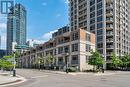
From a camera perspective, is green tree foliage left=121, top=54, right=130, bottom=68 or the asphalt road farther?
green tree foliage left=121, top=54, right=130, bottom=68

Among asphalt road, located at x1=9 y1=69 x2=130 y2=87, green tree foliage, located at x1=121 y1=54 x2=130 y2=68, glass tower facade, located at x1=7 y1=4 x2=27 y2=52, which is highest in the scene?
glass tower facade, located at x1=7 y1=4 x2=27 y2=52

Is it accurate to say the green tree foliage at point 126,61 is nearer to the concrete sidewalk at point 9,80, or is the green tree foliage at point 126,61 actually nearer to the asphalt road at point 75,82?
the asphalt road at point 75,82

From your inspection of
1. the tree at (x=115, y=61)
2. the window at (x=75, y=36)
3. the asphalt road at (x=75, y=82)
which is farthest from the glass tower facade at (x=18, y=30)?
the asphalt road at (x=75, y=82)

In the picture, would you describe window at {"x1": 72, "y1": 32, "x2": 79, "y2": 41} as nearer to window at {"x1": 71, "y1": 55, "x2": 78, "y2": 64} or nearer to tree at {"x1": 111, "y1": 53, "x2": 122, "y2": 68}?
window at {"x1": 71, "y1": 55, "x2": 78, "y2": 64}

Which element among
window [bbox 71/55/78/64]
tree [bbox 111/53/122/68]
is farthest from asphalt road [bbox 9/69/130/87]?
tree [bbox 111/53/122/68]

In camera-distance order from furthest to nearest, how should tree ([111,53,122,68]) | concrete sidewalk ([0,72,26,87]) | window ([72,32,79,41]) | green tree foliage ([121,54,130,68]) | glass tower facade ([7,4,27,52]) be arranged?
1. glass tower facade ([7,4,27,52])
2. green tree foliage ([121,54,130,68])
3. tree ([111,53,122,68])
4. window ([72,32,79,41])
5. concrete sidewalk ([0,72,26,87])

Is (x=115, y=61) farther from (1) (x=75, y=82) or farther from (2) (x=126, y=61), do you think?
(1) (x=75, y=82)

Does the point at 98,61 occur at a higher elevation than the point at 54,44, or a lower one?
lower

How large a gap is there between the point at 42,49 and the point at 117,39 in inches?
A: 1279

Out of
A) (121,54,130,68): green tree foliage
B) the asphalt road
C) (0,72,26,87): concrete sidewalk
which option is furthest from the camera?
(121,54,130,68): green tree foliage

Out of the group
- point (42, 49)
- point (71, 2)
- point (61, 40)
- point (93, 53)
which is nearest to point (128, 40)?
point (71, 2)

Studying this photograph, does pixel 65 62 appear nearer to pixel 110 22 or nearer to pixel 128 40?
pixel 110 22

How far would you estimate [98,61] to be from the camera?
67.5 m

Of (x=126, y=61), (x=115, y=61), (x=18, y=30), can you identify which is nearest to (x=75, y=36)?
(x=115, y=61)
